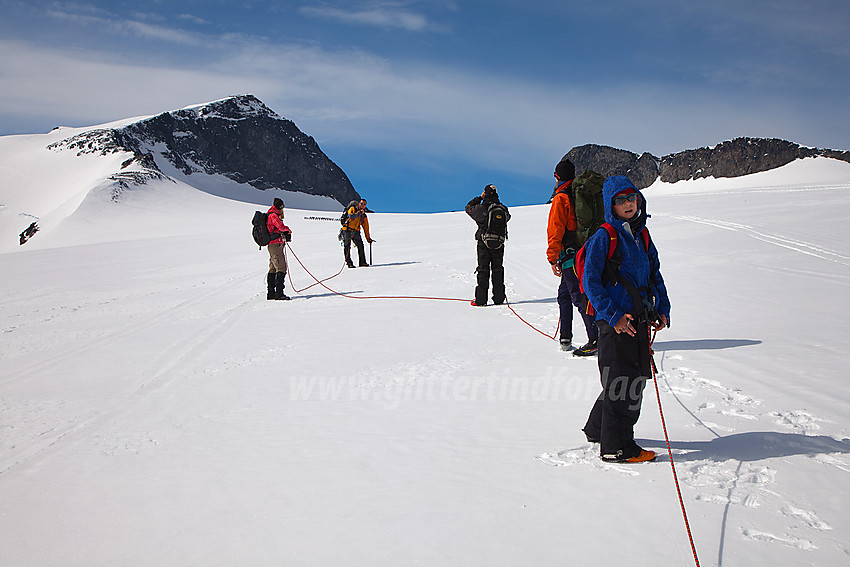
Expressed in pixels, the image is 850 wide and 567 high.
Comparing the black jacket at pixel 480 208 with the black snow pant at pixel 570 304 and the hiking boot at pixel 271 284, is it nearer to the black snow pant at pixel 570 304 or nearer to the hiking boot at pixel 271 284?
the black snow pant at pixel 570 304

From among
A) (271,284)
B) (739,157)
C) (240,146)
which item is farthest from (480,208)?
(240,146)

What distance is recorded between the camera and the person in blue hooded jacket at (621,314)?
3467mm

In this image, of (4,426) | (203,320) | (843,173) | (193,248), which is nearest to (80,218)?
(193,248)

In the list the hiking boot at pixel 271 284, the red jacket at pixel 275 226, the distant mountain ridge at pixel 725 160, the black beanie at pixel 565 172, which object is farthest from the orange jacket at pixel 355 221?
the distant mountain ridge at pixel 725 160

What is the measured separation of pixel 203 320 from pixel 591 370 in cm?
632

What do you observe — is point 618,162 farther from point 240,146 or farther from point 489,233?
point 489,233

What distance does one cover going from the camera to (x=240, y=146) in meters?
146

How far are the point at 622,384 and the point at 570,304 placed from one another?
9.76ft

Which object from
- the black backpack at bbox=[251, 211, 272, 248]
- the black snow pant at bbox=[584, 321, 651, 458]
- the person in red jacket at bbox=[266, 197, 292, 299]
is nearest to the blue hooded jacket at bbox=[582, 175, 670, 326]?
the black snow pant at bbox=[584, 321, 651, 458]

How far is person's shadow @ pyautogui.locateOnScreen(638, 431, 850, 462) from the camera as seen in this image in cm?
352

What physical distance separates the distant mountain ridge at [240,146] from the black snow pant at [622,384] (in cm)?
11353

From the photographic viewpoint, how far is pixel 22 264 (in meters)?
17.7

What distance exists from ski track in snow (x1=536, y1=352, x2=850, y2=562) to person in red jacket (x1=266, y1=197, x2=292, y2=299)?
25.1 ft

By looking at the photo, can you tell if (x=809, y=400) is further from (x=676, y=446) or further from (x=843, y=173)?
(x=843, y=173)
